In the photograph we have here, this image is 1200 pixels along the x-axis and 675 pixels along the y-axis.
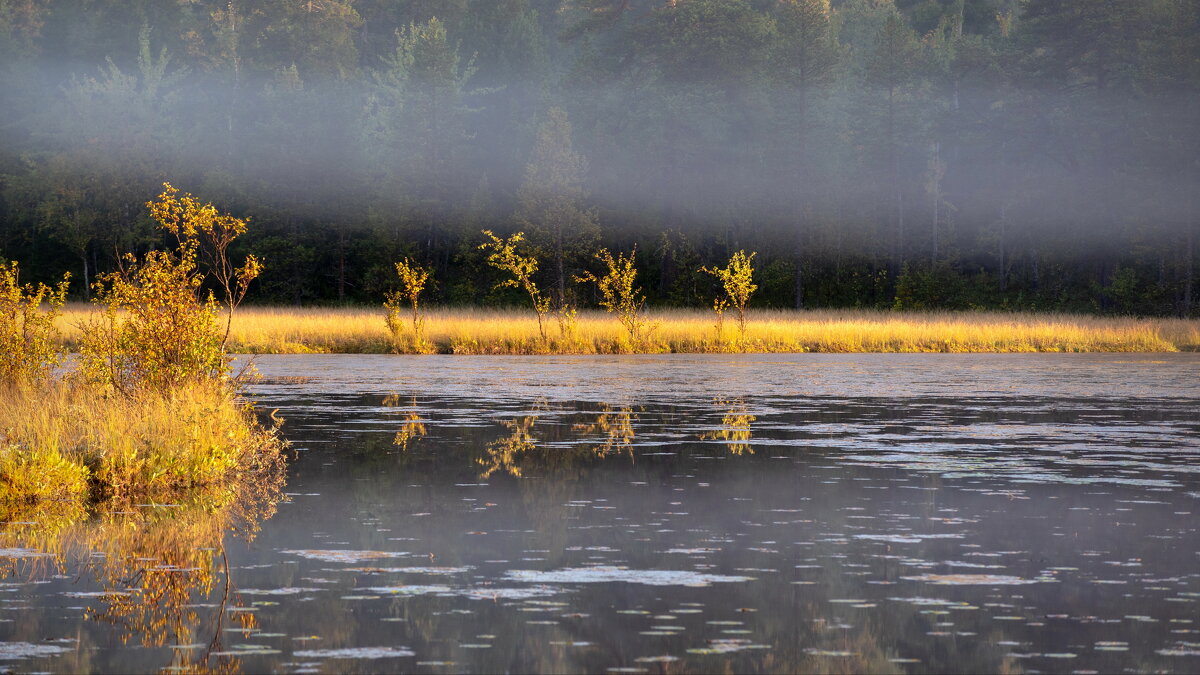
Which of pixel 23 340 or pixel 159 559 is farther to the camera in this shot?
pixel 23 340

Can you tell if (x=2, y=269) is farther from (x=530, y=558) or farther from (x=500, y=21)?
(x=500, y=21)

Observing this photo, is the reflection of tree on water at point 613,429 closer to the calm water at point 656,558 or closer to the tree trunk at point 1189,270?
the calm water at point 656,558

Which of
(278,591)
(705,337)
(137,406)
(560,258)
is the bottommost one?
(278,591)

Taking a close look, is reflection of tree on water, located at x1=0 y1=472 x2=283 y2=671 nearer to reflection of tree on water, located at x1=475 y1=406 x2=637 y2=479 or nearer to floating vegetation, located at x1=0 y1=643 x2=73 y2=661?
floating vegetation, located at x1=0 y1=643 x2=73 y2=661

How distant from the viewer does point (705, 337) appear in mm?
41531

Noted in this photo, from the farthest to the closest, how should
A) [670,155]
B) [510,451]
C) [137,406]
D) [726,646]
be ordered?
[670,155] → [510,451] → [137,406] → [726,646]

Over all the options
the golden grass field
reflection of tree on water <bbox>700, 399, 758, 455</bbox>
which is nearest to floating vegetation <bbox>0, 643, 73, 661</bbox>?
reflection of tree on water <bbox>700, 399, 758, 455</bbox>

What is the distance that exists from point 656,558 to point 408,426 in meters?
9.75

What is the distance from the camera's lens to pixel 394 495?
12562 mm

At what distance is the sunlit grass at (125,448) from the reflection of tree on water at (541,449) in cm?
225

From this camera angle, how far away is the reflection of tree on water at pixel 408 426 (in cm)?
1698

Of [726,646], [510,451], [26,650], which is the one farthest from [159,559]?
[510,451]

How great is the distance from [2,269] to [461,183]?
205 ft

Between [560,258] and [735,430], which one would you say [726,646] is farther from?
[560,258]
